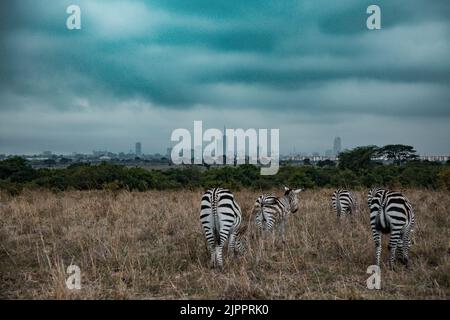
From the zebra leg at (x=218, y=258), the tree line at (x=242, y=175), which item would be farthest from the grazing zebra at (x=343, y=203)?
the tree line at (x=242, y=175)

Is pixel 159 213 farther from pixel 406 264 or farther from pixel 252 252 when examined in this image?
pixel 406 264

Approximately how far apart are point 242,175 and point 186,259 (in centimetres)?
1451

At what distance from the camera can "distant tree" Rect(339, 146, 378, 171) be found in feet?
80.2

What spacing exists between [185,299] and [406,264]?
3.96 metres

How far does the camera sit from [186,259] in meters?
7.61

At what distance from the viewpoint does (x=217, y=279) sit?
6.20m

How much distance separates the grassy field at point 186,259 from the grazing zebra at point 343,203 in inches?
12.8

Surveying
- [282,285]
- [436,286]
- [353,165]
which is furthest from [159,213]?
[353,165]

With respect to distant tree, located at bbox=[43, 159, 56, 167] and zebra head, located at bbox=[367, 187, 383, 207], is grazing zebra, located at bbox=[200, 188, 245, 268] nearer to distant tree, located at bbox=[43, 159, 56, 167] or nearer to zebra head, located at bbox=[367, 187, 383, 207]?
zebra head, located at bbox=[367, 187, 383, 207]

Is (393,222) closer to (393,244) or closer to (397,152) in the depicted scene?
(393,244)

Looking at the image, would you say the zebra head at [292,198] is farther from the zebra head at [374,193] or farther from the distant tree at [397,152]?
the distant tree at [397,152]

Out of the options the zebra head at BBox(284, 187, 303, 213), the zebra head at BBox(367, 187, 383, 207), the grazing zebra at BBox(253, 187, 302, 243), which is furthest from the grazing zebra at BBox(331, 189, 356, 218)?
the grazing zebra at BBox(253, 187, 302, 243)

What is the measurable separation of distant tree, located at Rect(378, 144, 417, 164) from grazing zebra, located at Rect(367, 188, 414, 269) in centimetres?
1689

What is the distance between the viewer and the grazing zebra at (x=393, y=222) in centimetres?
710
